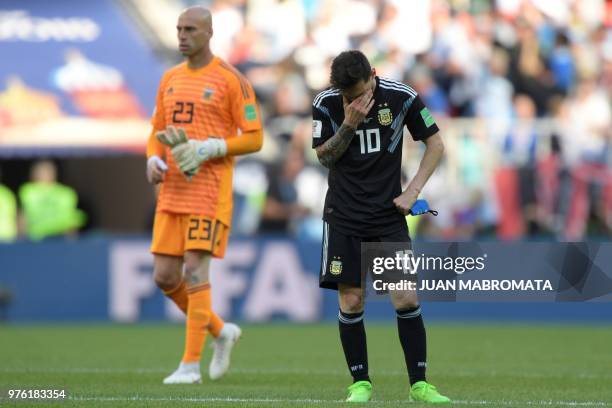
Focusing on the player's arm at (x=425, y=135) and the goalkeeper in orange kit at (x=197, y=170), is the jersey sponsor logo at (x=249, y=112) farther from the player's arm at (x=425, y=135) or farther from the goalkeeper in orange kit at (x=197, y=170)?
the player's arm at (x=425, y=135)

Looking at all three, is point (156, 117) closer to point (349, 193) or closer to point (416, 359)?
point (349, 193)

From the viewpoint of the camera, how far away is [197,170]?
8.50m

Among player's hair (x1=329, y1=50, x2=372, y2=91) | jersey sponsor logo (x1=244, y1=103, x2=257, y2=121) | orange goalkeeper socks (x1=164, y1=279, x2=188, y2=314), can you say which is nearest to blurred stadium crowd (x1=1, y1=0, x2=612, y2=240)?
orange goalkeeper socks (x1=164, y1=279, x2=188, y2=314)

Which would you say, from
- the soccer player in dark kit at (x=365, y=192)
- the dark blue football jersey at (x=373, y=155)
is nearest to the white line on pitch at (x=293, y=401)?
the soccer player in dark kit at (x=365, y=192)

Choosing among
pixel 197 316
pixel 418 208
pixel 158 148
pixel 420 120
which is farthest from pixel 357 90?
pixel 197 316

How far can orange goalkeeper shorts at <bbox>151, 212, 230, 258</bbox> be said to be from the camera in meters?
8.59

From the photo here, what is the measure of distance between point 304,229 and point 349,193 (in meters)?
10.6

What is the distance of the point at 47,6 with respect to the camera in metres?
20.0

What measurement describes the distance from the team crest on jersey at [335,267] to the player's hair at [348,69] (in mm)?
1004

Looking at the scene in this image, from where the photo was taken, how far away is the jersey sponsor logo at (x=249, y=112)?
28.6 ft

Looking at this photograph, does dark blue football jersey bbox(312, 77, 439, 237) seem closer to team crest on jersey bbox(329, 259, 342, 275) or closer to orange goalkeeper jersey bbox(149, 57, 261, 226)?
team crest on jersey bbox(329, 259, 342, 275)

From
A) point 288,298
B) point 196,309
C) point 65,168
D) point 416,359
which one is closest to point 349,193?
point 416,359

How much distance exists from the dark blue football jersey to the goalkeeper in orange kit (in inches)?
57.5

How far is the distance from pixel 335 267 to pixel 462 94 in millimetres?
13307
